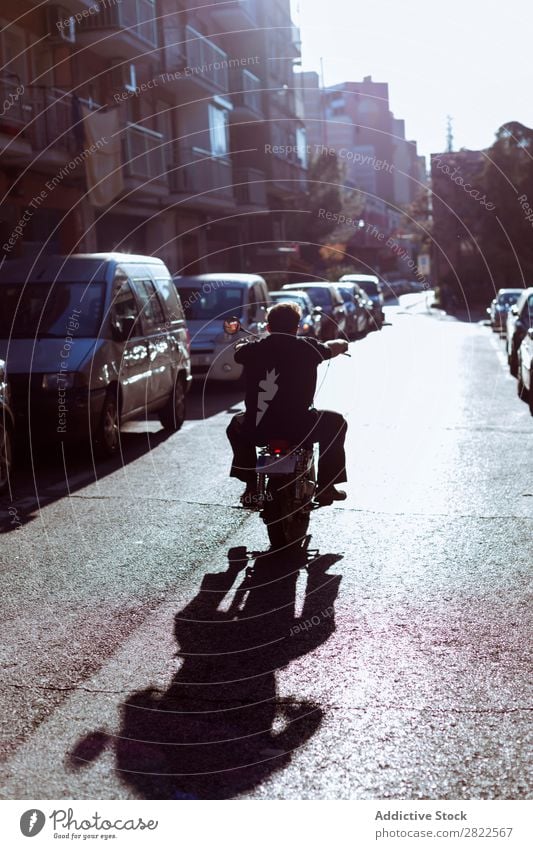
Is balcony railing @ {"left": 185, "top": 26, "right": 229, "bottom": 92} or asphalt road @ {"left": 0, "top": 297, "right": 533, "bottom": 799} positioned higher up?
balcony railing @ {"left": 185, "top": 26, "right": 229, "bottom": 92}

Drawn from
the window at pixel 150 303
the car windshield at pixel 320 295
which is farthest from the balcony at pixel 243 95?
the window at pixel 150 303

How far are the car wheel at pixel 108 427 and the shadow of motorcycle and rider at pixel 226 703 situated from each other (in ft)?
17.4

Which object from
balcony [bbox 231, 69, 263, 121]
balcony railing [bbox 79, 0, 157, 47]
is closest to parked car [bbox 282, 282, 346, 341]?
balcony railing [bbox 79, 0, 157, 47]

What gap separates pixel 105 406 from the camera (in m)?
11.9

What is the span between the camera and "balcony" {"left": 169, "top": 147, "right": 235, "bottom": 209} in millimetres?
31641

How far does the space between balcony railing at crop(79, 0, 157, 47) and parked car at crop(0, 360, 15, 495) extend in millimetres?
16970

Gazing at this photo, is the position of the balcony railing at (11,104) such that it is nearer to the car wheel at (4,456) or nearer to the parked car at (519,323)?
the parked car at (519,323)

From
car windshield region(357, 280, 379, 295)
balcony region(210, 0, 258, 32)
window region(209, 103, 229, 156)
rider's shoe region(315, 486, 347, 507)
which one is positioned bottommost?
car windshield region(357, 280, 379, 295)

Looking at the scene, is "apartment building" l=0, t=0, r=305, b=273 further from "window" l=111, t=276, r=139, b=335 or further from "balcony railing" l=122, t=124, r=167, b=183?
"window" l=111, t=276, r=139, b=335

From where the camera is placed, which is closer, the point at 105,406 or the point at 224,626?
the point at 224,626

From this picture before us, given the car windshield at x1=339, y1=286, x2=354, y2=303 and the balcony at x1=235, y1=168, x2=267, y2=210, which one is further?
the balcony at x1=235, y1=168, x2=267, y2=210
